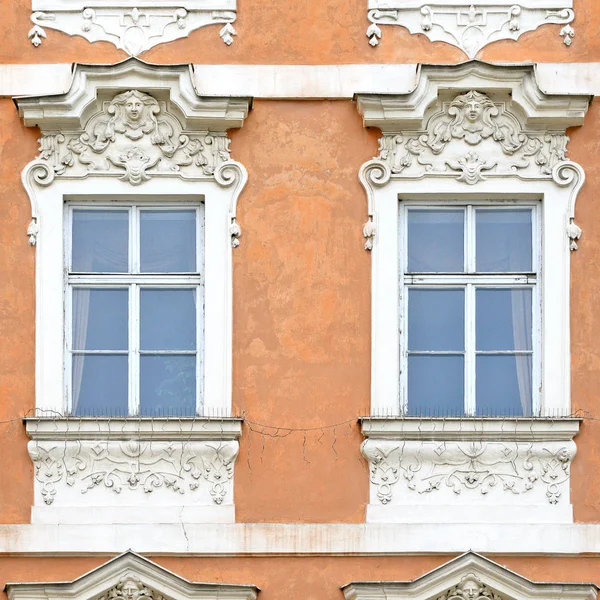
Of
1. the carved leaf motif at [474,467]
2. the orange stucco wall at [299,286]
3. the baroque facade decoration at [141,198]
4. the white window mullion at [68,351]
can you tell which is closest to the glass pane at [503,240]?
the orange stucco wall at [299,286]

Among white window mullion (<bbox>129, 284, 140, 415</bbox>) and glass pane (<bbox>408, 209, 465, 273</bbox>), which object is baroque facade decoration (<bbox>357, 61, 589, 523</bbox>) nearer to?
glass pane (<bbox>408, 209, 465, 273</bbox>)

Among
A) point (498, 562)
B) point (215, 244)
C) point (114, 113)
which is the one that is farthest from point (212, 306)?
point (498, 562)

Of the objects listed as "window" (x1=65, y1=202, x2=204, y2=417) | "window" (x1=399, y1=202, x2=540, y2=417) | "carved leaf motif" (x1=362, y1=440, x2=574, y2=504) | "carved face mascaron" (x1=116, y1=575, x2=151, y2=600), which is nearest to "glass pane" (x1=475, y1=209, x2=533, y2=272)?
"window" (x1=399, y1=202, x2=540, y2=417)

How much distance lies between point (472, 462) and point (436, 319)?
1.02 metres

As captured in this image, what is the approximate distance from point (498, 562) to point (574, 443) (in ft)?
2.99

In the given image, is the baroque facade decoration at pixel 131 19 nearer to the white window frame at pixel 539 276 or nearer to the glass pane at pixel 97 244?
the glass pane at pixel 97 244

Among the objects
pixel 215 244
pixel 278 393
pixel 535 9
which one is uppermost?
pixel 535 9

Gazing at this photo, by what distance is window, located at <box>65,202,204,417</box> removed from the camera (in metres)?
16.2

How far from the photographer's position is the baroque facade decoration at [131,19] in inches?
650

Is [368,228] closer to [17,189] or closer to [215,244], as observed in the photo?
[215,244]

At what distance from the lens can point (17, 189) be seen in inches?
643

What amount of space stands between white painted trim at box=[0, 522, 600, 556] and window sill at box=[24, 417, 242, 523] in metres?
0.10

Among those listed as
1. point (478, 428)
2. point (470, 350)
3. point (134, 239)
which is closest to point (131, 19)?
point (134, 239)

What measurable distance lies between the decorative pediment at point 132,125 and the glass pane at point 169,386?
1213 mm
